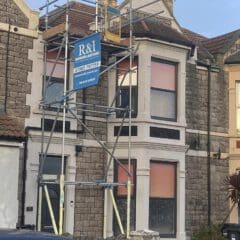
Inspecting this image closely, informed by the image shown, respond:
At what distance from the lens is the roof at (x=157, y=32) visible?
16.5 meters

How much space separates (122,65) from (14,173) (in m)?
5.09

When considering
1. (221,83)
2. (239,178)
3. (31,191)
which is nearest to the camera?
(31,191)

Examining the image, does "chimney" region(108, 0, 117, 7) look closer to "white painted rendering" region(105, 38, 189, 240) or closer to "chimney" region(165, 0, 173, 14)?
"chimney" region(165, 0, 173, 14)

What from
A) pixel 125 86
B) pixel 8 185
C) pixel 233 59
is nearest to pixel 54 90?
pixel 125 86

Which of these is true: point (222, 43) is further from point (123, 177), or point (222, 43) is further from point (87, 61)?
point (87, 61)

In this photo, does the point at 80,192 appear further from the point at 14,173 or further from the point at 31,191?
the point at 14,173

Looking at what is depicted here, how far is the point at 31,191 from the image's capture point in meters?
14.6

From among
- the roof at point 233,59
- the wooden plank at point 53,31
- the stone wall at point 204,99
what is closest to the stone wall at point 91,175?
the wooden plank at point 53,31

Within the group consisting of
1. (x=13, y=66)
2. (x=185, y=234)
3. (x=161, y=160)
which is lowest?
(x=185, y=234)

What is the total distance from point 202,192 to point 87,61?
655 cm

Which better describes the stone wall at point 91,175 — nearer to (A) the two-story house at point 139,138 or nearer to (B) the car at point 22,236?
(A) the two-story house at point 139,138

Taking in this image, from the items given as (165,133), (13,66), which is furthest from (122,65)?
(13,66)

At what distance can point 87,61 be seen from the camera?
45.6 ft

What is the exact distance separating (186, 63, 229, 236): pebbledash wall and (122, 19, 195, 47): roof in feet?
4.07
